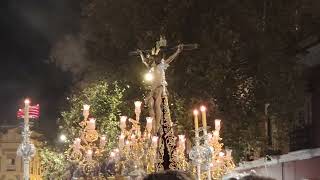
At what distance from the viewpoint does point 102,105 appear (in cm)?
2667

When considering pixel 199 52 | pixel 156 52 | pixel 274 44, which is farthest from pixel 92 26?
pixel 156 52

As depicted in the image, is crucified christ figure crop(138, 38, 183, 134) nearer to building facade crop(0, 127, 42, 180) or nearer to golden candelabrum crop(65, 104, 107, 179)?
golden candelabrum crop(65, 104, 107, 179)

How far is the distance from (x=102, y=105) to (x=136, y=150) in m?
9.75

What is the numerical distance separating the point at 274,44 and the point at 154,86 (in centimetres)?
728

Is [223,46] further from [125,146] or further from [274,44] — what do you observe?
[125,146]

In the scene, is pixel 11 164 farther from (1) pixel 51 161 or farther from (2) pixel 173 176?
(2) pixel 173 176

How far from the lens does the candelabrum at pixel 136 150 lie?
44.7 feet

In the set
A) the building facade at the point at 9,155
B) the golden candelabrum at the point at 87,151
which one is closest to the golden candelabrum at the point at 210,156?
the golden candelabrum at the point at 87,151

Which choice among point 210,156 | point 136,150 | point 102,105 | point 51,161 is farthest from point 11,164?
point 210,156

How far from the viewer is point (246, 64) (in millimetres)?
19094

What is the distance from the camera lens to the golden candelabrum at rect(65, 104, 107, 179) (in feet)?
58.4

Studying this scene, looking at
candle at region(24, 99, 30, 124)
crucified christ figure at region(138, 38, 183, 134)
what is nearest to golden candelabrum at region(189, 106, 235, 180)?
crucified christ figure at region(138, 38, 183, 134)

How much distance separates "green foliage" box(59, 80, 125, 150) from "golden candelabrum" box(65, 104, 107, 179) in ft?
10.2

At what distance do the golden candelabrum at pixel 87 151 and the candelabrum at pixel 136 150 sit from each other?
74 cm
